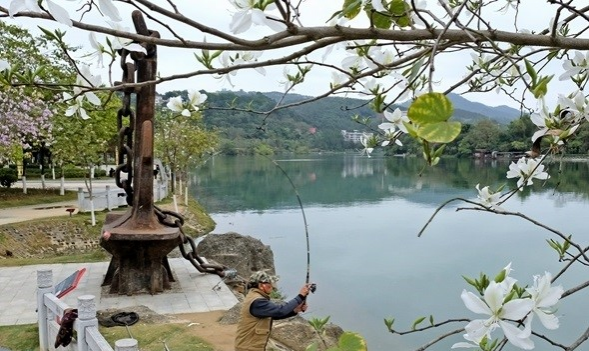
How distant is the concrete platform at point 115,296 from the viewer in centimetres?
582

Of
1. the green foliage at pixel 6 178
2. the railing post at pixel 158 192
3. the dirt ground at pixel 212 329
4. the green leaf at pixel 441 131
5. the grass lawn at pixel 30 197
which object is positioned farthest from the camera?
the railing post at pixel 158 192

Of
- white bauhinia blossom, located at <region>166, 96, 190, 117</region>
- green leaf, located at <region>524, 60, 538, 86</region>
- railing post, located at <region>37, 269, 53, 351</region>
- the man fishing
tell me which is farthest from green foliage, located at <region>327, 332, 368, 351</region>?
railing post, located at <region>37, 269, 53, 351</region>

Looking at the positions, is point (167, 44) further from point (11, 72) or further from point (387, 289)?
point (387, 289)

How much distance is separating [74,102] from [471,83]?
117 cm

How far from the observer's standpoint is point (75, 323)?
3.83m

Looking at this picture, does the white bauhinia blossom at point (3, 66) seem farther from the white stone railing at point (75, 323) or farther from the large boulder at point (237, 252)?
the large boulder at point (237, 252)

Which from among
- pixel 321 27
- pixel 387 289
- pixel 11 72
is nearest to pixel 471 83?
pixel 321 27

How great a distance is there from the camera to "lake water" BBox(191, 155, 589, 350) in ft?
30.5

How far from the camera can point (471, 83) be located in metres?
1.82

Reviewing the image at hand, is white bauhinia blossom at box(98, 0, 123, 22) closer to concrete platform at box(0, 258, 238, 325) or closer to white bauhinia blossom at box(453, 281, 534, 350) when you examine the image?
white bauhinia blossom at box(453, 281, 534, 350)

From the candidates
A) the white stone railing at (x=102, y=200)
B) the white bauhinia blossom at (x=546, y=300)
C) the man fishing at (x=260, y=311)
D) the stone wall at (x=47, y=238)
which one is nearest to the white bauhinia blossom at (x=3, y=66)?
the white bauhinia blossom at (x=546, y=300)

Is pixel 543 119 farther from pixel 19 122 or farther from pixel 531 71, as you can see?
pixel 19 122

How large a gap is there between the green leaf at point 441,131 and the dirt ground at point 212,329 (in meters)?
4.44

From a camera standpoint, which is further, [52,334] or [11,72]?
[52,334]
